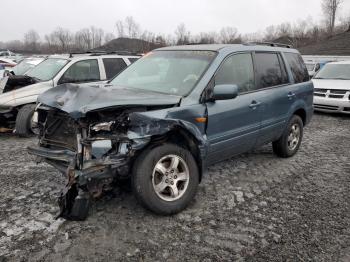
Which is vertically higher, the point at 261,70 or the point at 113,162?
the point at 261,70

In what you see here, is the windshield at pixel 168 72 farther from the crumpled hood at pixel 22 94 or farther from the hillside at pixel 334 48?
the hillside at pixel 334 48

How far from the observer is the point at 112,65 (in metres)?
8.14

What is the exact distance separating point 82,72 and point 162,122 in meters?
4.87

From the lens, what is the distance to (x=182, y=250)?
3020mm

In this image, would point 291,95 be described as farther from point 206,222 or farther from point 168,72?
point 206,222

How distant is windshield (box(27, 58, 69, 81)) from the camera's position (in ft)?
24.6

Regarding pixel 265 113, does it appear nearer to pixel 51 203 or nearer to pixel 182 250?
pixel 182 250

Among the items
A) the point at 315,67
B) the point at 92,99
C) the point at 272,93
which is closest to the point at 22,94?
the point at 92,99

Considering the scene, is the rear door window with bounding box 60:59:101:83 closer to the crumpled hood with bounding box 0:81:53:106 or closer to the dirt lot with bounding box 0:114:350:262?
the crumpled hood with bounding box 0:81:53:106

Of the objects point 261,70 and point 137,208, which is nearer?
point 137,208

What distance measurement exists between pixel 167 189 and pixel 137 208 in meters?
0.41

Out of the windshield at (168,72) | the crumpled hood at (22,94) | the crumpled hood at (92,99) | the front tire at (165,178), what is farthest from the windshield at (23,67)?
the front tire at (165,178)

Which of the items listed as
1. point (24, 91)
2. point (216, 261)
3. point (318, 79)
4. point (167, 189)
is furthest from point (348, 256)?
point (318, 79)

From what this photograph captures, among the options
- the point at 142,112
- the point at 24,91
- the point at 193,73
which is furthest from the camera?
the point at 24,91
